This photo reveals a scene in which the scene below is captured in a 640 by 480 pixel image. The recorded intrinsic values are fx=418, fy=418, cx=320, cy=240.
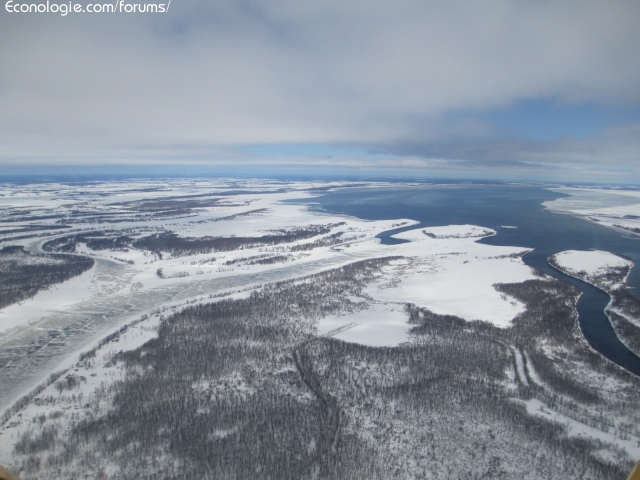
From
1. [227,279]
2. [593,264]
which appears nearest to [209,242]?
[227,279]

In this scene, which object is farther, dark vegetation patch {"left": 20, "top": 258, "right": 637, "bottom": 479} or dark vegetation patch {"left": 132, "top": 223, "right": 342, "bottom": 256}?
dark vegetation patch {"left": 132, "top": 223, "right": 342, "bottom": 256}

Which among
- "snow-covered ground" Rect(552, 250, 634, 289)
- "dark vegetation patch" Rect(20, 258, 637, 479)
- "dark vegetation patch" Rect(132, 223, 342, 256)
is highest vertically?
"snow-covered ground" Rect(552, 250, 634, 289)

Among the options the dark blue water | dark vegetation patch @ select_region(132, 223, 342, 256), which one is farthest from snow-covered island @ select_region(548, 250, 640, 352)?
dark vegetation patch @ select_region(132, 223, 342, 256)

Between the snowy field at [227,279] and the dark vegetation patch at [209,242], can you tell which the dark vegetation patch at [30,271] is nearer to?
the snowy field at [227,279]

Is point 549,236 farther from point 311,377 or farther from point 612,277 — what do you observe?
point 311,377

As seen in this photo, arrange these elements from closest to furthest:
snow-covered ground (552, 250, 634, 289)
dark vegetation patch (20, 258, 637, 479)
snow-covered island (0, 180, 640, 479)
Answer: dark vegetation patch (20, 258, 637, 479) < snow-covered island (0, 180, 640, 479) < snow-covered ground (552, 250, 634, 289)

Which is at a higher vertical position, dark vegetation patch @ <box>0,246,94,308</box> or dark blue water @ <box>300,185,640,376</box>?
dark blue water @ <box>300,185,640,376</box>

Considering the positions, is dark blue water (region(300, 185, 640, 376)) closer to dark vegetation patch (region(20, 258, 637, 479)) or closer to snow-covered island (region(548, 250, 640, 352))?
snow-covered island (region(548, 250, 640, 352))

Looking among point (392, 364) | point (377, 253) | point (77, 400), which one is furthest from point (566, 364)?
point (377, 253)
